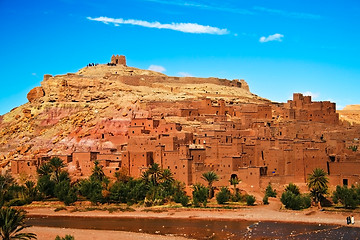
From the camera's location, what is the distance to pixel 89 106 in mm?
65938

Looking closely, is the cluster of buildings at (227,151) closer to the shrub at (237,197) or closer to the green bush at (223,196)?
the shrub at (237,197)

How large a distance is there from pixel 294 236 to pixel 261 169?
35.4ft

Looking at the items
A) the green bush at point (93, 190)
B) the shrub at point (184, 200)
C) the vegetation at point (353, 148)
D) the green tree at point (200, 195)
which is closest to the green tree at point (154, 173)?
the shrub at point (184, 200)

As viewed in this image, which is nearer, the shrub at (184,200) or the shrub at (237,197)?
the shrub at (184,200)

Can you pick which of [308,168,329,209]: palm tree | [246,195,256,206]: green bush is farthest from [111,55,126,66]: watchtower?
[308,168,329,209]: palm tree

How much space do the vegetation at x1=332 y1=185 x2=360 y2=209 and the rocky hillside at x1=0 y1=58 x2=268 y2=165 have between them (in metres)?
22.1

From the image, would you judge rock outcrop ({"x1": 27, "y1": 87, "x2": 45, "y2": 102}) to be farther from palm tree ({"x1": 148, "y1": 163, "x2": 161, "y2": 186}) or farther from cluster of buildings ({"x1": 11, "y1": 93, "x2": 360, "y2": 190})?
palm tree ({"x1": 148, "y1": 163, "x2": 161, "y2": 186})

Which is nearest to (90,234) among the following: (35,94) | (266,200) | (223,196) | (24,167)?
(223,196)

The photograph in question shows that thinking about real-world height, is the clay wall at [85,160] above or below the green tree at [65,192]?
above

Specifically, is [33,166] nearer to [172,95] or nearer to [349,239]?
[172,95]

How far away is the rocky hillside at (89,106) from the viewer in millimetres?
58781

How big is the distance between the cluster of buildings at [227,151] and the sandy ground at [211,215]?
308cm

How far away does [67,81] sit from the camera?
70500 millimetres

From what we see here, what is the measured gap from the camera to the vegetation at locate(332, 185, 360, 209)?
42094 millimetres
